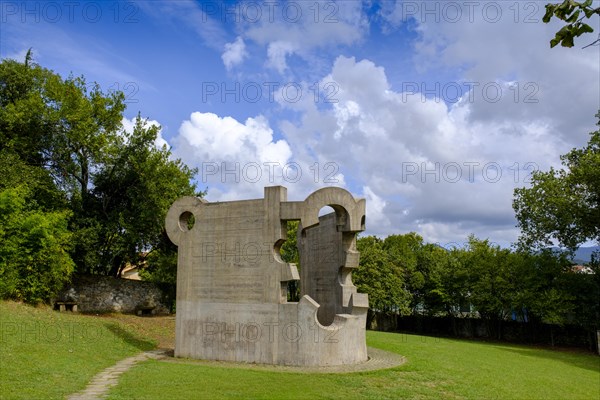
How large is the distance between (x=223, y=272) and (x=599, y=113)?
85.4 ft

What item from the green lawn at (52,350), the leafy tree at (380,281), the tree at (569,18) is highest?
the tree at (569,18)

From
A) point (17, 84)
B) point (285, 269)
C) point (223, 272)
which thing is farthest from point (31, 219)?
point (285, 269)

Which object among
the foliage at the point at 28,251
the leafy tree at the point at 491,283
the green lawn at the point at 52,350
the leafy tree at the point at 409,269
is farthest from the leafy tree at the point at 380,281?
the foliage at the point at 28,251

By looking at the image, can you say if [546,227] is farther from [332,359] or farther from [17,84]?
Result: [17,84]

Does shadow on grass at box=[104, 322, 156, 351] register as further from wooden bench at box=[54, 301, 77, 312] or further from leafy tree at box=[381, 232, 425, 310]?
leafy tree at box=[381, 232, 425, 310]

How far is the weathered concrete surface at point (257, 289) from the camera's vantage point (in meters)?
14.0

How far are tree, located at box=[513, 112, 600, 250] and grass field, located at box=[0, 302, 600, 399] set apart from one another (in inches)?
481

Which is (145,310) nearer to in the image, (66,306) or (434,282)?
(66,306)

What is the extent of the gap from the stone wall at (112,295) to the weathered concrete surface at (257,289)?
13.6m

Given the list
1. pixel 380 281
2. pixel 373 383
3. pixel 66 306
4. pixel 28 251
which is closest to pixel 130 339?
pixel 28 251

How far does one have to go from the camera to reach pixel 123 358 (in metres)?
15.1

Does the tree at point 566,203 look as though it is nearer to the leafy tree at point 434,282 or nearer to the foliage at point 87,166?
the leafy tree at point 434,282

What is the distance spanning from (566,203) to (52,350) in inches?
1058

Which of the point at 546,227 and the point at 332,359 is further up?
the point at 546,227
